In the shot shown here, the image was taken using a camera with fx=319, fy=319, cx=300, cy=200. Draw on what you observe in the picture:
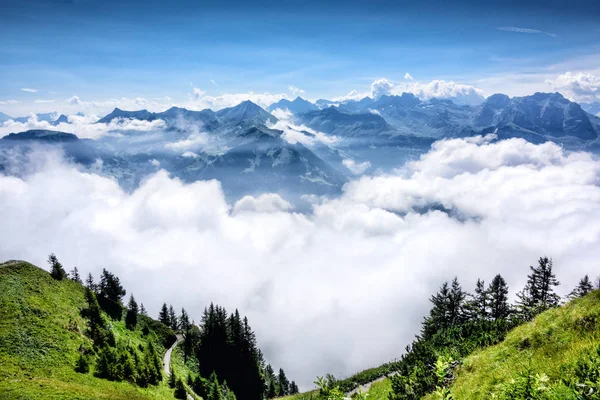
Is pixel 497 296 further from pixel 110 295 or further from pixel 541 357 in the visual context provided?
pixel 110 295

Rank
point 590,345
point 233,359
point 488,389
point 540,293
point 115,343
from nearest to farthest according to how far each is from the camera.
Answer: point 590,345
point 488,389
point 115,343
point 540,293
point 233,359

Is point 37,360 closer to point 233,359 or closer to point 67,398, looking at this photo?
point 67,398

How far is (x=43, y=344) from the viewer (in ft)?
167

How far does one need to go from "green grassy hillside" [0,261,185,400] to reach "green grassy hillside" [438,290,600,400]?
152 feet

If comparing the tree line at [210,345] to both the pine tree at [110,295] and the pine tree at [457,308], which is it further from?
Result: the pine tree at [457,308]

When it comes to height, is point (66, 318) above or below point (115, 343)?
above

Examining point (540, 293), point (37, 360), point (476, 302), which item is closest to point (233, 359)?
point (37, 360)

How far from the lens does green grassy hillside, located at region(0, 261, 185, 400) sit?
41.2 m

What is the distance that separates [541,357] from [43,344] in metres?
65.5

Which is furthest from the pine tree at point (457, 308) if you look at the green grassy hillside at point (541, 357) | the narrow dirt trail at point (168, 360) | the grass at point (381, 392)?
the narrow dirt trail at point (168, 360)

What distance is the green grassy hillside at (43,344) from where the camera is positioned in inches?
1623

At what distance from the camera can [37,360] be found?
156ft

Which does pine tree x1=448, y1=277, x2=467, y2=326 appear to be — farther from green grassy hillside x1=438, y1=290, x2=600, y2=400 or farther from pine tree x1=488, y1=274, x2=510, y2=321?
green grassy hillside x1=438, y1=290, x2=600, y2=400

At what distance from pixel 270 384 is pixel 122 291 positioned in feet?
212
